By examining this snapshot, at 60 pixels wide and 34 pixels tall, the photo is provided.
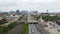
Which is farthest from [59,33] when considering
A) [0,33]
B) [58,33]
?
[0,33]

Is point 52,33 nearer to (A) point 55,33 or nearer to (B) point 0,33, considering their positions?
(A) point 55,33

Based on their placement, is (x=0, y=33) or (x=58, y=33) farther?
(x=0, y=33)

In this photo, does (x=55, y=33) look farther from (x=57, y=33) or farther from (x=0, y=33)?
(x=0, y=33)

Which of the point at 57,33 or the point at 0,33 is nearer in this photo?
the point at 57,33

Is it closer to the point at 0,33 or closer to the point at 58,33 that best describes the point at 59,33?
the point at 58,33

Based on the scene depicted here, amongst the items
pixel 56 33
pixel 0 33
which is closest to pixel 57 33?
pixel 56 33
